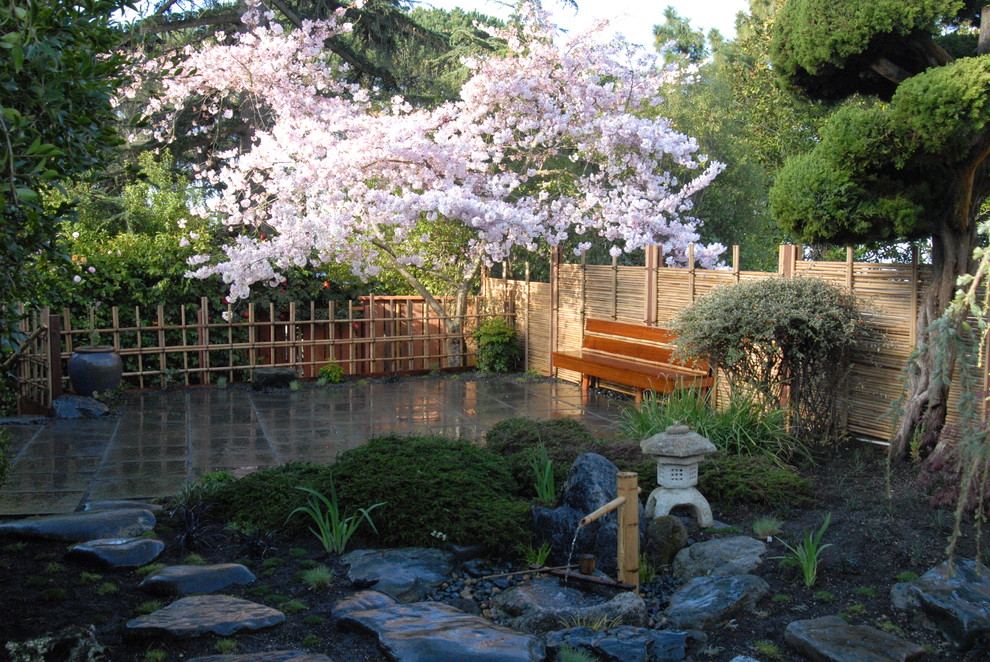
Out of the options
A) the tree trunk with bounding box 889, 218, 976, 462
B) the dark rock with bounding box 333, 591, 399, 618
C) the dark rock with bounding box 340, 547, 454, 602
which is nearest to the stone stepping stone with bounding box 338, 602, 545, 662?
the dark rock with bounding box 333, 591, 399, 618

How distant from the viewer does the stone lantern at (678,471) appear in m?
5.19

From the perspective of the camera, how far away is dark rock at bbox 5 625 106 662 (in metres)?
3.27

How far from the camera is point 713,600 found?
13.3 feet

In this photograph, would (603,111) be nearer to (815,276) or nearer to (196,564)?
(815,276)

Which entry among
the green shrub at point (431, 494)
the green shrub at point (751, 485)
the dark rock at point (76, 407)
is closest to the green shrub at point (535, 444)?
the green shrub at point (431, 494)

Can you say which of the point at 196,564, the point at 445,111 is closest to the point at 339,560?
the point at 196,564

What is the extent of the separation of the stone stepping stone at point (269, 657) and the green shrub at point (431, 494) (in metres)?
1.40

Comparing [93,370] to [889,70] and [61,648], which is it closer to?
[61,648]

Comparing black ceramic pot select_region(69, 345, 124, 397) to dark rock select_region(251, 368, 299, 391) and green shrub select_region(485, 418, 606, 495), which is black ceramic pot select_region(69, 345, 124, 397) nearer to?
dark rock select_region(251, 368, 299, 391)

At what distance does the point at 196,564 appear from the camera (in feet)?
14.8

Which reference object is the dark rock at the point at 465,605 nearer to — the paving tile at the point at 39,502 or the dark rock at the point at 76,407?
the paving tile at the point at 39,502

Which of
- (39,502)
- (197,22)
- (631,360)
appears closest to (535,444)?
(39,502)

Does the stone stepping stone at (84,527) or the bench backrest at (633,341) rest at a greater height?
the bench backrest at (633,341)

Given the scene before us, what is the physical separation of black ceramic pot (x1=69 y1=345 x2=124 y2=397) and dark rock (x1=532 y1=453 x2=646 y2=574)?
23.4ft
